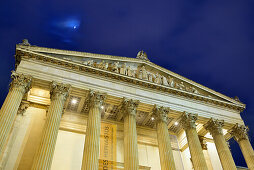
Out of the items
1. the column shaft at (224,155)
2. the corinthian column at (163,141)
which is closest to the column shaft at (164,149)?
the corinthian column at (163,141)

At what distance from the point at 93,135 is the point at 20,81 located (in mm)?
6092

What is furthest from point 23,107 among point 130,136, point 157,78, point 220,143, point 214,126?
point 220,143

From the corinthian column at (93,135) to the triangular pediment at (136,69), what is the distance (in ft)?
9.37

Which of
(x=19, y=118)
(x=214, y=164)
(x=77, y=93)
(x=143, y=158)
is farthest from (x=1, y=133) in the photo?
(x=214, y=164)

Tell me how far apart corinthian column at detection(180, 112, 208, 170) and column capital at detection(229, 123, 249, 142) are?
15.3 ft

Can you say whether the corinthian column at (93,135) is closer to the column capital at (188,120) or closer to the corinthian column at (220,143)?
the column capital at (188,120)

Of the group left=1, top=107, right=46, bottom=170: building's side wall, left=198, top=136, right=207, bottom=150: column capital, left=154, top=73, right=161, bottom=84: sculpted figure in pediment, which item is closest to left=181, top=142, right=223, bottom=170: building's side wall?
left=198, top=136, right=207, bottom=150: column capital

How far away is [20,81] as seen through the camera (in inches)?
577

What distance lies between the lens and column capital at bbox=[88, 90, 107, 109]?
629 inches

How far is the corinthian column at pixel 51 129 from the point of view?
1198 centimetres

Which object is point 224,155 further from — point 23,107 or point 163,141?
point 23,107

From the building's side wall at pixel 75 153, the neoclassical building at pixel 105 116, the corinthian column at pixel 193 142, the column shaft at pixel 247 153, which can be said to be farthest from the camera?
the column shaft at pixel 247 153

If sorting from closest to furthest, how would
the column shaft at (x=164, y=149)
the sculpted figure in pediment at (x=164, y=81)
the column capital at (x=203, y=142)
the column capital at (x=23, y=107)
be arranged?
the column shaft at (x=164, y=149) → the column capital at (x=23, y=107) → the sculpted figure in pediment at (x=164, y=81) → the column capital at (x=203, y=142)

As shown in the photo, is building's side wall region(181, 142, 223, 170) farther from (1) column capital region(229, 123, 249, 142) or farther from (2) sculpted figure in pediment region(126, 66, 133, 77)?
(2) sculpted figure in pediment region(126, 66, 133, 77)
